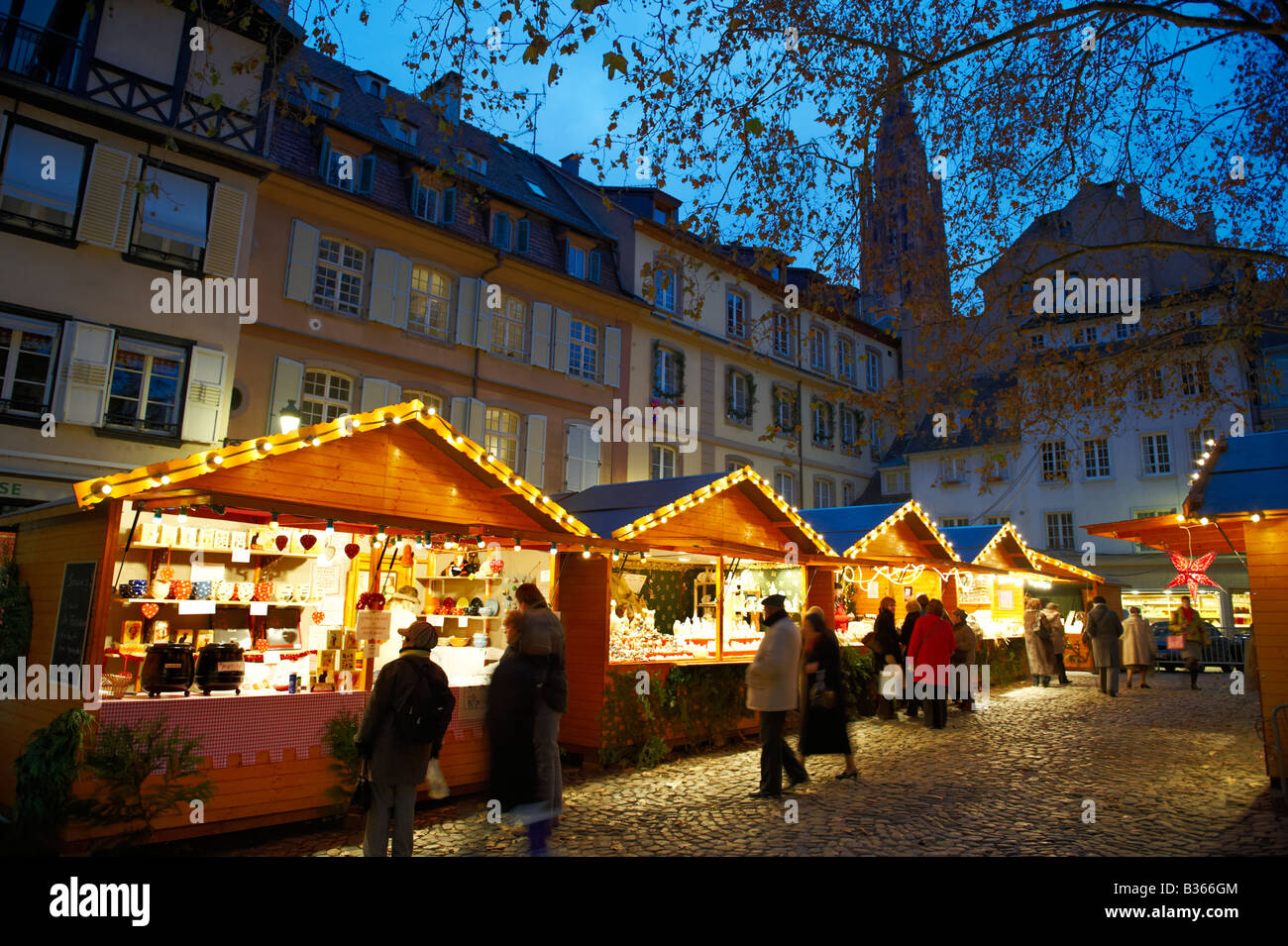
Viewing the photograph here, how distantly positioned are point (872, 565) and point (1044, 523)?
18.3 meters

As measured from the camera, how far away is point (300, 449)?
23.6ft

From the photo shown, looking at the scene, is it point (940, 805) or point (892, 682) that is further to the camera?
point (892, 682)

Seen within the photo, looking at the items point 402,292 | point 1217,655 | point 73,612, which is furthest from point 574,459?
point 1217,655

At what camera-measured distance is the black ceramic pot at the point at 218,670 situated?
7043 mm

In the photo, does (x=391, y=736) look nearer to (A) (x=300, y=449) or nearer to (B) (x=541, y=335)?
(A) (x=300, y=449)

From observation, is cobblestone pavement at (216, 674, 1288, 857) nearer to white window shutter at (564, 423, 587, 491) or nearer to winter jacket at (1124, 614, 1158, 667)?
winter jacket at (1124, 614, 1158, 667)

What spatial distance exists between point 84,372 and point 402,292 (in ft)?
18.6

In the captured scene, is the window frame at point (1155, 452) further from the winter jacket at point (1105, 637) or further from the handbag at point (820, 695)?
the handbag at point (820, 695)

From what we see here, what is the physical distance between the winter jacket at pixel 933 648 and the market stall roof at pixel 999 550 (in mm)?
6781

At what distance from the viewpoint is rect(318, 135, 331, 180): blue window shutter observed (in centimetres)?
1552

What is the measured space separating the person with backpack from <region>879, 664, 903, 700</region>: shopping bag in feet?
27.6

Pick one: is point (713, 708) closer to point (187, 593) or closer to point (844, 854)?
point (844, 854)

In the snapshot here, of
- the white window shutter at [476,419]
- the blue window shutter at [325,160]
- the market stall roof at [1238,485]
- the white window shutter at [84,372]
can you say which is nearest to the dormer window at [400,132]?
the blue window shutter at [325,160]

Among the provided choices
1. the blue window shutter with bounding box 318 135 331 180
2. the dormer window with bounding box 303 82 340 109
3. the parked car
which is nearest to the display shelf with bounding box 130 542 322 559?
the blue window shutter with bounding box 318 135 331 180
